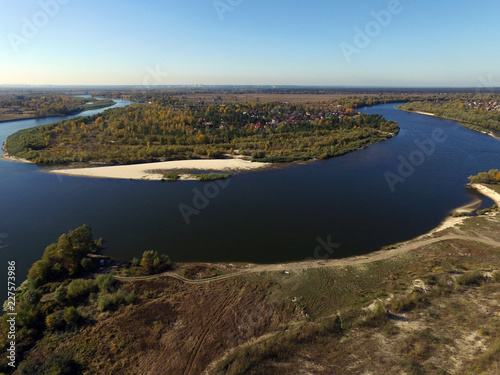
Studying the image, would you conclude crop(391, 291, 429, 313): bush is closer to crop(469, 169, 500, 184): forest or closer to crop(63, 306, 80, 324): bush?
crop(63, 306, 80, 324): bush

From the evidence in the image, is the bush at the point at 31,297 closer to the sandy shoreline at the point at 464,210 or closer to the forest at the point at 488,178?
the sandy shoreline at the point at 464,210

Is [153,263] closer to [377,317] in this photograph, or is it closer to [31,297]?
[31,297]

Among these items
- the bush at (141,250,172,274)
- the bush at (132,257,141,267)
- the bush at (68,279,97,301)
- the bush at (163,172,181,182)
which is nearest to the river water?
the bush at (163,172,181,182)

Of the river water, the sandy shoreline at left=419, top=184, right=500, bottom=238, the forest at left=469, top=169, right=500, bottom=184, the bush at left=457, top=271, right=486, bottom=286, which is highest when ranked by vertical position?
the forest at left=469, top=169, right=500, bottom=184

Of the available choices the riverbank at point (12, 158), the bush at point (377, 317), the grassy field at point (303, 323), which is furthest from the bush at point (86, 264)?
the riverbank at point (12, 158)

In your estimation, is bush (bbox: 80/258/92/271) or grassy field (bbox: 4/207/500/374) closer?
grassy field (bbox: 4/207/500/374)

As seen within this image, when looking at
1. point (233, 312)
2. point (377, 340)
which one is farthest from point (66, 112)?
point (377, 340)

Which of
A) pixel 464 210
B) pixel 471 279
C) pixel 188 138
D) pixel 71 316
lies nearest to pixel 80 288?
pixel 71 316
